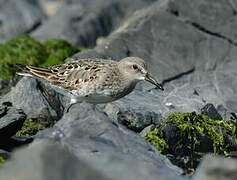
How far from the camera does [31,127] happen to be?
13.4 metres

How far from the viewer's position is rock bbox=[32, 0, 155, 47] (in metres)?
22.7

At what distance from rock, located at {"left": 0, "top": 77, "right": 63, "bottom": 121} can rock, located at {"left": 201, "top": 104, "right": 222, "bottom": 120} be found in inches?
91.6

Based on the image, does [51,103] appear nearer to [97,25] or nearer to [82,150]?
[82,150]

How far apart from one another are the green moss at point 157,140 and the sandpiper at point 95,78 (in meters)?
0.94

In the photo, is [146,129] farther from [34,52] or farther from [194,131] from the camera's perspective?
[34,52]

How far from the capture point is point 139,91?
15.1 metres

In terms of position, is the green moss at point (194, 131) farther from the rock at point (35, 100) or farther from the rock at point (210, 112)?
the rock at point (35, 100)

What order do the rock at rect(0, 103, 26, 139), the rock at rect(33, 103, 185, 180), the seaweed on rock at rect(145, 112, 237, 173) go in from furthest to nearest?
the seaweed on rock at rect(145, 112, 237, 173) → the rock at rect(0, 103, 26, 139) → the rock at rect(33, 103, 185, 180)

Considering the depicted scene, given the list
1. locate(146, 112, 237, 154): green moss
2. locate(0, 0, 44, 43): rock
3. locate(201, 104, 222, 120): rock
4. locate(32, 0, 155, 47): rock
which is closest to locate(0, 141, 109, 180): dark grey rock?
locate(146, 112, 237, 154): green moss

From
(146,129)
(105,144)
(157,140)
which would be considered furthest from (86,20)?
(105,144)


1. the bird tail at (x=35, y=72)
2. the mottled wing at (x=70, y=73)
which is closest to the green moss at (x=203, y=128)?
the mottled wing at (x=70, y=73)

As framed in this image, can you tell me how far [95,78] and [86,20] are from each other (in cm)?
1036

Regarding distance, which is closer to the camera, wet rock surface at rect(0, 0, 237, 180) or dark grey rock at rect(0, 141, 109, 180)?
dark grey rock at rect(0, 141, 109, 180)

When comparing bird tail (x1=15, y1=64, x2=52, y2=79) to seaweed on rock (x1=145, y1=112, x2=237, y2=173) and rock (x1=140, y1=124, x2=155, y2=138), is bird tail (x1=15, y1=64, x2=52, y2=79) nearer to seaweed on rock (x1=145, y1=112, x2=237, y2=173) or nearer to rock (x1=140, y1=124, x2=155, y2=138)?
rock (x1=140, y1=124, x2=155, y2=138)
